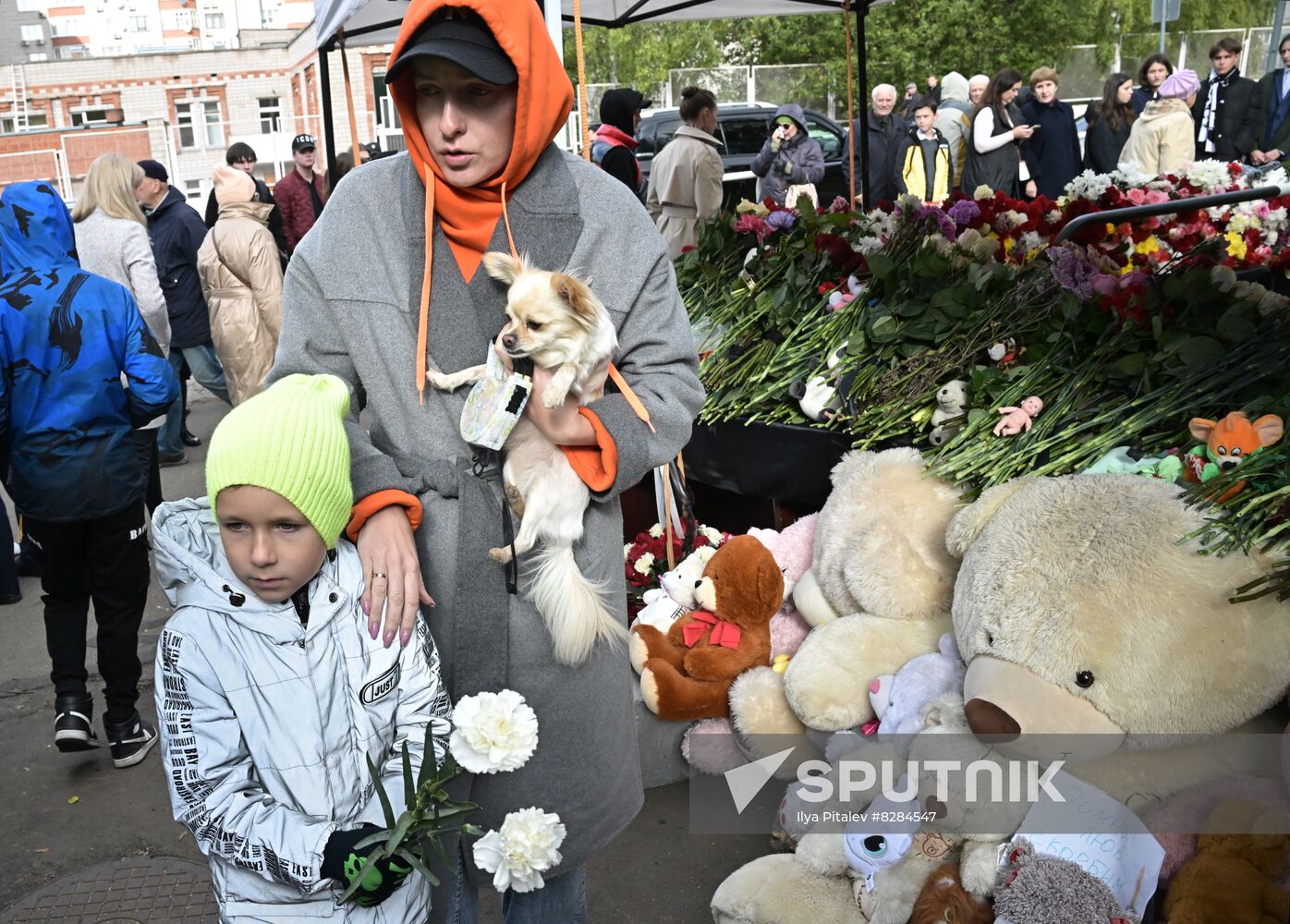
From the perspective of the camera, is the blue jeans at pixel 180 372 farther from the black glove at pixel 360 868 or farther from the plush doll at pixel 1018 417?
the black glove at pixel 360 868

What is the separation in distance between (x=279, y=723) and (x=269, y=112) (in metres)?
46.1

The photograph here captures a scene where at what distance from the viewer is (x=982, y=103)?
32.9ft

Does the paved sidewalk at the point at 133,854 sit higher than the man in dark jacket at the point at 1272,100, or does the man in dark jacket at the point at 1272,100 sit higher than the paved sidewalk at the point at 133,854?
the man in dark jacket at the point at 1272,100

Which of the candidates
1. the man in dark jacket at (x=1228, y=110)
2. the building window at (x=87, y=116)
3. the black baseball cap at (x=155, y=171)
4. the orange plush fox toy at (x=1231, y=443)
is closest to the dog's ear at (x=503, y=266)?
the orange plush fox toy at (x=1231, y=443)

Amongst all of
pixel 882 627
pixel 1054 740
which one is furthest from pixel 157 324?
pixel 1054 740

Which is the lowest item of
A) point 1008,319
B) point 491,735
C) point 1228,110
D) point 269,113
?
point 491,735

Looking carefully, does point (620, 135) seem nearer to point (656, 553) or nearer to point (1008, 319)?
point (656, 553)

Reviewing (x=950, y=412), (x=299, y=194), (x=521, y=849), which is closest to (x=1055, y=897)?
(x=521, y=849)

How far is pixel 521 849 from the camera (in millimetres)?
1741

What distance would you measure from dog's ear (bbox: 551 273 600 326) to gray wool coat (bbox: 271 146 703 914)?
0.39 ft

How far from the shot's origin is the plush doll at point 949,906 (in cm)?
227

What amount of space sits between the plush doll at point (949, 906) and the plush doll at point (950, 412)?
128cm

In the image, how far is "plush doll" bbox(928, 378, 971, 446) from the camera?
127 inches

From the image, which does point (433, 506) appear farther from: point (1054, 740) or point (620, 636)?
point (1054, 740)
